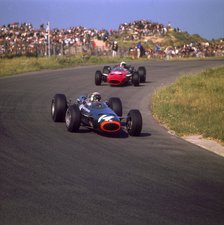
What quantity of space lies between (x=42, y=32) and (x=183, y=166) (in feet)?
163

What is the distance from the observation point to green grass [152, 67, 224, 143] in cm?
1483

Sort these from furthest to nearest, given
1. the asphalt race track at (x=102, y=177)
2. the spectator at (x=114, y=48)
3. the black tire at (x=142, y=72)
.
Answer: the spectator at (x=114, y=48), the black tire at (x=142, y=72), the asphalt race track at (x=102, y=177)

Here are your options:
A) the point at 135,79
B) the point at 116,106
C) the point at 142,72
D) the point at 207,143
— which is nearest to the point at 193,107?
the point at 116,106

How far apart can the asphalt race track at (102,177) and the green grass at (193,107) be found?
842 millimetres

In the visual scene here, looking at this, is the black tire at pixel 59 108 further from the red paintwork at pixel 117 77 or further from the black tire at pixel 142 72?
the black tire at pixel 142 72

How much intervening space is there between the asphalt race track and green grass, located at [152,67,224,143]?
2.76 feet

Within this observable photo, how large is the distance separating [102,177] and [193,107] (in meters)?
9.98

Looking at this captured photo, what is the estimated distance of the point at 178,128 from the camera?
591 inches

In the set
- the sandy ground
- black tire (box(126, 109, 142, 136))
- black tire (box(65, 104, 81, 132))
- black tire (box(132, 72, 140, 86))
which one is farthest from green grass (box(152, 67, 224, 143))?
black tire (box(65, 104, 81, 132))

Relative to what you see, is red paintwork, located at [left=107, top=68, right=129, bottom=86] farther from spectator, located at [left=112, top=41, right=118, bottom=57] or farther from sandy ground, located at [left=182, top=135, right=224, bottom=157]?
spectator, located at [left=112, top=41, right=118, bottom=57]

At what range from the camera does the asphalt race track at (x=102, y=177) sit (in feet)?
24.0

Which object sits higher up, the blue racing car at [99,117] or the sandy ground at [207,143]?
the blue racing car at [99,117]

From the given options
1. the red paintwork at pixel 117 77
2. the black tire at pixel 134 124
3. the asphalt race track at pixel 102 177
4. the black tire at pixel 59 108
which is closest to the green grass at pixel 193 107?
the asphalt race track at pixel 102 177

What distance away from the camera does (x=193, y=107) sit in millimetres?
18750
